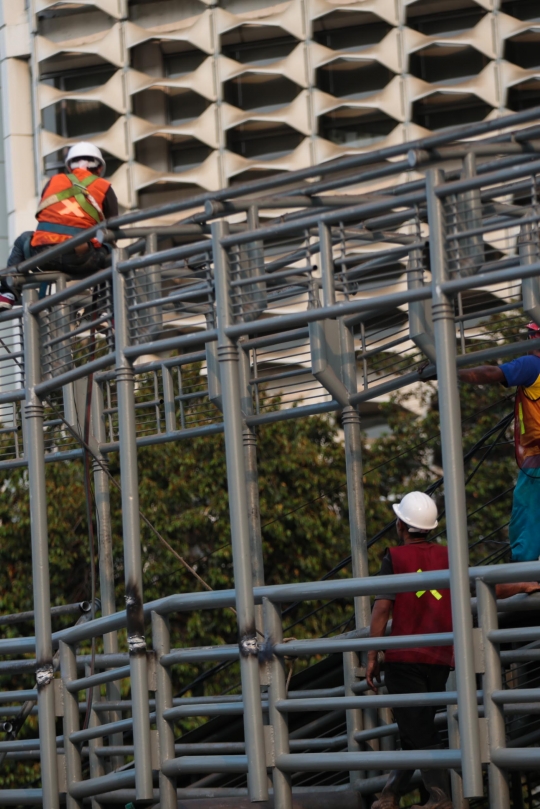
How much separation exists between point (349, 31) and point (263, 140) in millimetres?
3713

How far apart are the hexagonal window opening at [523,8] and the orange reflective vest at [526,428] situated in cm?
3508

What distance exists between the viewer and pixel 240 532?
359 inches

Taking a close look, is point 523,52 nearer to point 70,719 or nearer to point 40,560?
point 40,560

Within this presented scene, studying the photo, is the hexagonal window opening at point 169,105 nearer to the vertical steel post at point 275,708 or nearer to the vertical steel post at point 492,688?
the vertical steel post at point 275,708

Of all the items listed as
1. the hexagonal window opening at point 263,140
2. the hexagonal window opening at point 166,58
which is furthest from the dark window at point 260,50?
the hexagonal window opening at point 263,140

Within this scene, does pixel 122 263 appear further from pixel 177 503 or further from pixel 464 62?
pixel 464 62

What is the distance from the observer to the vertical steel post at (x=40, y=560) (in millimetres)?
10602

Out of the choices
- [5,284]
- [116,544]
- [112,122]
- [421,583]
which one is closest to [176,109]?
[112,122]

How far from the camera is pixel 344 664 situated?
34.5 ft

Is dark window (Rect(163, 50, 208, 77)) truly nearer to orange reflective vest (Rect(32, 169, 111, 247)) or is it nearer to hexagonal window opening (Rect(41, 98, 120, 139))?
hexagonal window opening (Rect(41, 98, 120, 139))

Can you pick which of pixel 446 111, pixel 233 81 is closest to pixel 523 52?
pixel 446 111

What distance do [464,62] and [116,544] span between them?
922 inches

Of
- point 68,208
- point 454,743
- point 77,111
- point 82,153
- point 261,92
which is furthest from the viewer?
point 77,111

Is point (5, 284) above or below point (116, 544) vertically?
below
